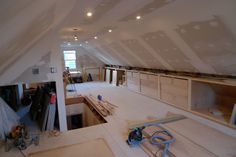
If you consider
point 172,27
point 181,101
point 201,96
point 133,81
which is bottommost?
point 181,101

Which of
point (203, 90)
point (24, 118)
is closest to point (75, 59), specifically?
point (24, 118)

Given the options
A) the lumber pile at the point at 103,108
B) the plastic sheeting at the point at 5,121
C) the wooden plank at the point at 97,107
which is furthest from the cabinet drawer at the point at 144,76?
the plastic sheeting at the point at 5,121

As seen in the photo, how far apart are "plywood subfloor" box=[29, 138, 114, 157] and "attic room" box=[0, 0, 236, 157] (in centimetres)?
2

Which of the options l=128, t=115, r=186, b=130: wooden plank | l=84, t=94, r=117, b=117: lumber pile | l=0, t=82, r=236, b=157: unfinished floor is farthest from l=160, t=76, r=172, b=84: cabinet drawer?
l=84, t=94, r=117, b=117: lumber pile

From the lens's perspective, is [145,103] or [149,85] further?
[149,85]

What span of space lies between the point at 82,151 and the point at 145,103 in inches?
111

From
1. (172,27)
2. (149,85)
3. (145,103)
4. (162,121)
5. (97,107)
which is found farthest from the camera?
(149,85)

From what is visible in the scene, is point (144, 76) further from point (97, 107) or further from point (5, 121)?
point (5, 121)

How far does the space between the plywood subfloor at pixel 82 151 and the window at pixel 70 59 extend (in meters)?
7.50

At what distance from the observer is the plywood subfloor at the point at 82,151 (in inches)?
99.7

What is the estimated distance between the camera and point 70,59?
974 centimetres

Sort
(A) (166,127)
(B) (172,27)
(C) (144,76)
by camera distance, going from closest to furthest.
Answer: (B) (172,27) → (A) (166,127) → (C) (144,76)

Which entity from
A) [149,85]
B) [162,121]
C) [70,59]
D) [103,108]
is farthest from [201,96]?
[70,59]

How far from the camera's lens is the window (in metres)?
9.67
